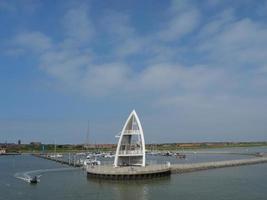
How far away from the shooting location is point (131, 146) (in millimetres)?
69375

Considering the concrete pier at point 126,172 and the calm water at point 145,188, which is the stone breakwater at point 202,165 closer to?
the calm water at point 145,188

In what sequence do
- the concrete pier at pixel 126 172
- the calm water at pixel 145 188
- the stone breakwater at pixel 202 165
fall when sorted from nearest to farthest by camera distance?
1. the calm water at pixel 145 188
2. the concrete pier at pixel 126 172
3. the stone breakwater at pixel 202 165

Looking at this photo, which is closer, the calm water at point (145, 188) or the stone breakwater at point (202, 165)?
the calm water at point (145, 188)

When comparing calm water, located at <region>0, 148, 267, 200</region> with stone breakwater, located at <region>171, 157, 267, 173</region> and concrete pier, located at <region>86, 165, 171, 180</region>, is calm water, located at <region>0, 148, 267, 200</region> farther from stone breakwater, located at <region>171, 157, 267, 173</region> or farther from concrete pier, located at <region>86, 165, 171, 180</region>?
stone breakwater, located at <region>171, 157, 267, 173</region>

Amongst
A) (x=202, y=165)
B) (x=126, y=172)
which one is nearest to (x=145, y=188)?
(x=126, y=172)

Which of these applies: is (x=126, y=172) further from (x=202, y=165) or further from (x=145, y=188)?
(x=202, y=165)

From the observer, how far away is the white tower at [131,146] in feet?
223

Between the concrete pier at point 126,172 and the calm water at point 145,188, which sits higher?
the concrete pier at point 126,172

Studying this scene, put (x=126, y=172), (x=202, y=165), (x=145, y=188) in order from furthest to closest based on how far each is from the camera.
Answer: (x=202, y=165)
(x=126, y=172)
(x=145, y=188)

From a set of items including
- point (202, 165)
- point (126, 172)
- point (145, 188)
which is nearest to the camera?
point (145, 188)

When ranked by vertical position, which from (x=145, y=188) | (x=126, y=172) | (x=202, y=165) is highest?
(x=202, y=165)

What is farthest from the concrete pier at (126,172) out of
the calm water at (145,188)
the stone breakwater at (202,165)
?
the stone breakwater at (202,165)

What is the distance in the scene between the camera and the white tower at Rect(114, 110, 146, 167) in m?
67.9

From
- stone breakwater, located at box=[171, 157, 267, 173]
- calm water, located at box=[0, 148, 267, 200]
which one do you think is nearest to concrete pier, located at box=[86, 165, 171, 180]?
calm water, located at box=[0, 148, 267, 200]
